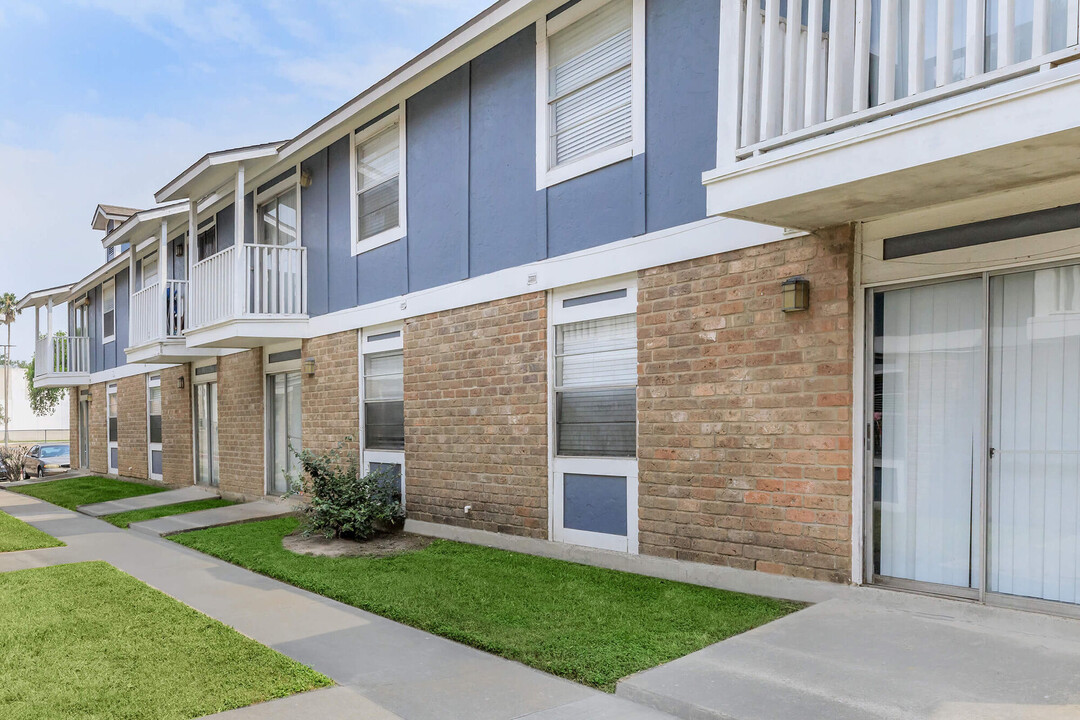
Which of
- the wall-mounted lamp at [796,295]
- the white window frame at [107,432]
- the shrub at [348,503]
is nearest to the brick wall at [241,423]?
the shrub at [348,503]

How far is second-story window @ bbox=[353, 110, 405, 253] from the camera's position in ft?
33.2

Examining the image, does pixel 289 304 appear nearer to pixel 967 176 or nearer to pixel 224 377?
pixel 224 377

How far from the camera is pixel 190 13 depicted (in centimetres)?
5072

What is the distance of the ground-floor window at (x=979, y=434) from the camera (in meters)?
4.65

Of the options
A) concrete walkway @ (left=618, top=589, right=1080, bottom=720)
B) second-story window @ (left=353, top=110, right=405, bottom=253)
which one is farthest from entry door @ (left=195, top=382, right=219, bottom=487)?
concrete walkway @ (left=618, top=589, right=1080, bottom=720)

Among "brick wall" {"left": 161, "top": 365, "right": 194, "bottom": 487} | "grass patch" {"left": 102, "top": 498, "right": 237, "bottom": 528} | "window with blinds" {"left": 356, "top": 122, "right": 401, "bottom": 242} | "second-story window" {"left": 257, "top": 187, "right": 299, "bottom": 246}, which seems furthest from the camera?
"brick wall" {"left": 161, "top": 365, "right": 194, "bottom": 487}

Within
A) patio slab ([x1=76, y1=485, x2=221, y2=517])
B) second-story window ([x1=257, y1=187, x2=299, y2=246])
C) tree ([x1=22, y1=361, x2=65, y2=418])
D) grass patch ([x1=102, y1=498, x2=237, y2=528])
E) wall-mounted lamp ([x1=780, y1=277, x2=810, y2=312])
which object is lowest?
tree ([x1=22, y1=361, x2=65, y2=418])

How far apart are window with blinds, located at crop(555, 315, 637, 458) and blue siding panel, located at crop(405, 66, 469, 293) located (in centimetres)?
196

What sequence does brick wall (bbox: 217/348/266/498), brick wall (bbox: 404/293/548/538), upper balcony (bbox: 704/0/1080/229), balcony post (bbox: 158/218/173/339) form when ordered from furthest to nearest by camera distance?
1. balcony post (bbox: 158/218/173/339)
2. brick wall (bbox: 217/348/266/498)
3. brick wall (bbox: 404/293/548/538)
4. upper balcony (bbox: 704/0/1080/229)

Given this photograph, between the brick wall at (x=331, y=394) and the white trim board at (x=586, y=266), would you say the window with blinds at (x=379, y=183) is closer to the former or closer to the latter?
the white trim board at (x=586, y=266)

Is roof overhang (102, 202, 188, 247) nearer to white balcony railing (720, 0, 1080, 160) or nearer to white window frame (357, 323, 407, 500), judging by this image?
white window frame (357, 323, 407, 500)

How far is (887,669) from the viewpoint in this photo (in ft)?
13.4

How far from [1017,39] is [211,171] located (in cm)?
1071

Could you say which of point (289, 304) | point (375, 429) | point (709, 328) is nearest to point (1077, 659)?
point (709, 328)
